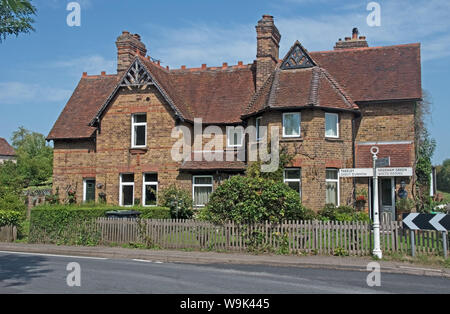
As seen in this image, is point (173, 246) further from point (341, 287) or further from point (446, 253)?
point (446, 253)

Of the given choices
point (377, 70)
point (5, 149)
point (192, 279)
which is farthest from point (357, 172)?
point (5, 149)

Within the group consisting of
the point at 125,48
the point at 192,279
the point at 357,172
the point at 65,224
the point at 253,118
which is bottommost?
the point at 192,279

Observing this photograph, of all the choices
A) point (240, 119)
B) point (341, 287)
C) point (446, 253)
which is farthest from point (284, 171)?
point (341, 287)

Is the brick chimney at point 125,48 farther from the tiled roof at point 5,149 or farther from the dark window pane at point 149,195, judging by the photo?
the tiled roof at point 5,149

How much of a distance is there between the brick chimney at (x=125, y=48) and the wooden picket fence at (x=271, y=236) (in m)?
11.6

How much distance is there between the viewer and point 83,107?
1086 inches

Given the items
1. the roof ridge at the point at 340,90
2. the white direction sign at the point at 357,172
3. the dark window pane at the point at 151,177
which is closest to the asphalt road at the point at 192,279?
the white direction sign at the point at 357,172

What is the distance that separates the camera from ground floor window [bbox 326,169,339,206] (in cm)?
2041

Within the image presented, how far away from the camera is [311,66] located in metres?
21.8

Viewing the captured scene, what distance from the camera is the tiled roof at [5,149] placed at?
81.1 meters

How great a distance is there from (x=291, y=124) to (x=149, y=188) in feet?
26.6

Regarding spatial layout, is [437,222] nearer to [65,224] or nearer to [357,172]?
[357,172]

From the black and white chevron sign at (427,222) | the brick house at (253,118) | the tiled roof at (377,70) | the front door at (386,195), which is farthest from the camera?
the tiled roof at (377,70)

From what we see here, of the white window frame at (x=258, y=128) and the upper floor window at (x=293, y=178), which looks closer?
the upper floor window at (x=293, y=178)
